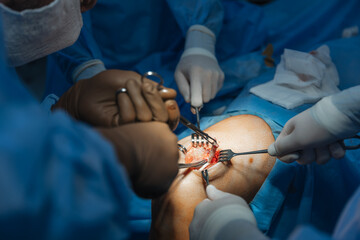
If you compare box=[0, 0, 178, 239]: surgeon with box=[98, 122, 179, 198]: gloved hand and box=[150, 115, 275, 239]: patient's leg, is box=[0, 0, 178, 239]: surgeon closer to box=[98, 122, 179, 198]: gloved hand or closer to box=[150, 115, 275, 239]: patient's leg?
box=[98, 122, 179, 198]: gloved hand

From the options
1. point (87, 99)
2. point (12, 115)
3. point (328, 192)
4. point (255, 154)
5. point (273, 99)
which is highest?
point (12, 115)

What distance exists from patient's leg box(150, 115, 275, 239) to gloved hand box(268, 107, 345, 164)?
0.17 metres

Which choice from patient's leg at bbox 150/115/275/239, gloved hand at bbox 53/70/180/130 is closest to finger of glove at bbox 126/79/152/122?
gloved hand at bbox 53/70/180/130

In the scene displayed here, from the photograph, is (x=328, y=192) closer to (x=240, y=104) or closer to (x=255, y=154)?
(x=255, y=154)

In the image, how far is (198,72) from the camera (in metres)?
1.62

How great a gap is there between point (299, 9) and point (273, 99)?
1.21 m

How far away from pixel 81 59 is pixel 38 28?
2.06 ft

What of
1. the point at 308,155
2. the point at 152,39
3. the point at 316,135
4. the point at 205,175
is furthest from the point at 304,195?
the point at 152,39

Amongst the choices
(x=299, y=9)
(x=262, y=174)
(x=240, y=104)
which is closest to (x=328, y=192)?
(x=262, y=174)

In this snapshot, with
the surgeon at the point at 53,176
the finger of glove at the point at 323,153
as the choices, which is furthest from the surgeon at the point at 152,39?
the surgeon at the point at 53,176

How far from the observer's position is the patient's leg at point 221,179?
1.26 meters

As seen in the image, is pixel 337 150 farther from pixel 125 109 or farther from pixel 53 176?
pixel 53 176

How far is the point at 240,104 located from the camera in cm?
167

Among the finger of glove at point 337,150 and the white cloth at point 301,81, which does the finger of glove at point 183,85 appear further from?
the finger of glove at point 337,150
